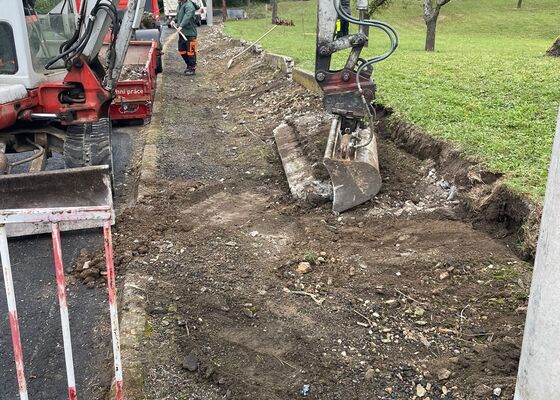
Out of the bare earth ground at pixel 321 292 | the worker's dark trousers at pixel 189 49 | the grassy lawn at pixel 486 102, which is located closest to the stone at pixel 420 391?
the bare earth ground at pixel 321 292

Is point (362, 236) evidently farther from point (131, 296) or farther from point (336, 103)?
point (131, 296)

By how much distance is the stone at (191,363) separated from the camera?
338cm

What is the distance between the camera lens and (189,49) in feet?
49.6

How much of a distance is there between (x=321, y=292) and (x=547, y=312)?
7.37 ft

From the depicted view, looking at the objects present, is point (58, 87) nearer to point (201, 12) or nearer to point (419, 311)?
point (419, 311)

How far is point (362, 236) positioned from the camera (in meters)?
5.18

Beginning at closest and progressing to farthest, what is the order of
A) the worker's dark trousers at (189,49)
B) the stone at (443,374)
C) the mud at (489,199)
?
the stone at (443,374), the mud at (489,199), the worker's dark trousers at (189,49)

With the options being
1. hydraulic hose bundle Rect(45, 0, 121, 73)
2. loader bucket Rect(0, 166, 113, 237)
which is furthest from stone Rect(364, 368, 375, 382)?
hydraulic hose bundle Rect(45, 0, 121, 73)

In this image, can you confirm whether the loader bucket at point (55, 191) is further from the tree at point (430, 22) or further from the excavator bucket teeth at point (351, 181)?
the tree at point (430, 22)

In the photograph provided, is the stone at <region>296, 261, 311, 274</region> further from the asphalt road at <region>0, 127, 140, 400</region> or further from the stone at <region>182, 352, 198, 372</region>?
the asphalt road at <region>0, 127, 140, 400</region>

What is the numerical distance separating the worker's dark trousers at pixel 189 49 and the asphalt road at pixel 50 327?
404 inches

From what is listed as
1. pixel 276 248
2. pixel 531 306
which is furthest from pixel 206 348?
pixel 531 306

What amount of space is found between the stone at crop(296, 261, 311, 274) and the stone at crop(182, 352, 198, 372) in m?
1.38

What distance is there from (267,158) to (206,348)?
14.4 feet
